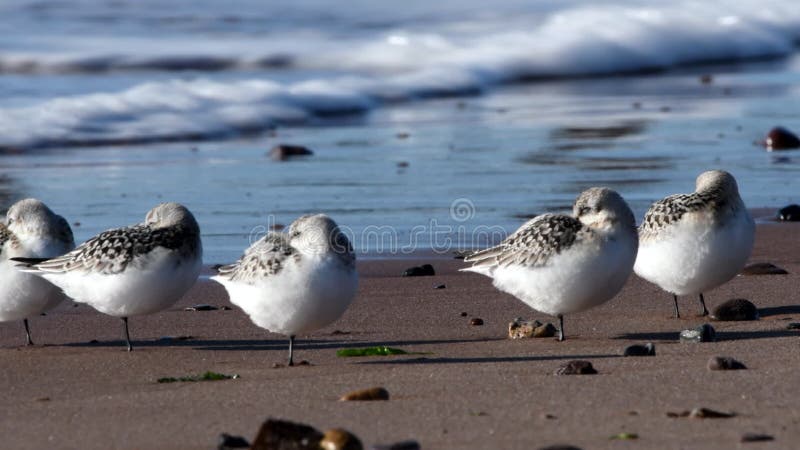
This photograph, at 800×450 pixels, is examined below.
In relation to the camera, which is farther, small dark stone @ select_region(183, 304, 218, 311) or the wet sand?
small dark stone @ select_region(183, 304, 218, 311)

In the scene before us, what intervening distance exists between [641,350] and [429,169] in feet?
23.9

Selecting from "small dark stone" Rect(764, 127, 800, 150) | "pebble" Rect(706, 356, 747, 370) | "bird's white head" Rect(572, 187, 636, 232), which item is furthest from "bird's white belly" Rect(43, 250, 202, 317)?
"small dark stone" Rect(764, 127, 800, 150)

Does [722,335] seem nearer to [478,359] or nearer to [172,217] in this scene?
[478,359]

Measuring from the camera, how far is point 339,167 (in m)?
13.9

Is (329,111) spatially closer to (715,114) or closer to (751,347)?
(715,114)

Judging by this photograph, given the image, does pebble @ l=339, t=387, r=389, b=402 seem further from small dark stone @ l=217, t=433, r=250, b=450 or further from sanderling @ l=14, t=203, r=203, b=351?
sanderling @ l=14, t=203, r=203, b=351

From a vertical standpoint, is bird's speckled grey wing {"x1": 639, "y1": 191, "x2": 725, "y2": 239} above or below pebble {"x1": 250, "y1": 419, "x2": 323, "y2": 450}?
above

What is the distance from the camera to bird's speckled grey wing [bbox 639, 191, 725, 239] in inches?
297

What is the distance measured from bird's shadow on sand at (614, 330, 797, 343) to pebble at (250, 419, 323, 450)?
2964mm

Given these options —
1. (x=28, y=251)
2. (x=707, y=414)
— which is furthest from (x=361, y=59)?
(x=707, y=414)

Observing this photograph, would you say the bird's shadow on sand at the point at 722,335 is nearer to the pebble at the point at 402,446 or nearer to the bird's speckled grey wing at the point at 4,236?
the pebble at the point at 402,446

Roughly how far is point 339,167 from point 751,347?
769 centimetres

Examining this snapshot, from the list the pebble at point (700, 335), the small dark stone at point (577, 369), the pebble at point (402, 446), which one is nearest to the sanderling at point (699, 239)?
the pebble at point (700, 335)

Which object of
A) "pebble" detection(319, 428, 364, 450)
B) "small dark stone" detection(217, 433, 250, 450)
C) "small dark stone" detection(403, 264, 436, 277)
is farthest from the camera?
"small dark stone" detection(403, 264, 436, 277)
